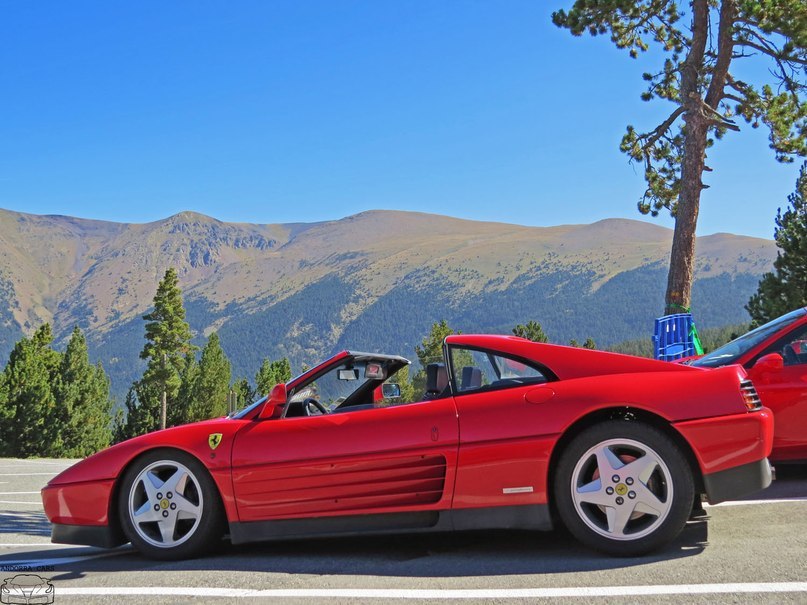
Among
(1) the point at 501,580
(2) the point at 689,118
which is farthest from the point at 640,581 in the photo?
(2) the point at 689,118

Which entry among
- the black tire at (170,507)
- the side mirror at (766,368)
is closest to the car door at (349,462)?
the black tire at (170,507)

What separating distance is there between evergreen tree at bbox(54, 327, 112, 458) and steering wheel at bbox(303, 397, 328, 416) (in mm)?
58610

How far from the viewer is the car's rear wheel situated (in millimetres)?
4156

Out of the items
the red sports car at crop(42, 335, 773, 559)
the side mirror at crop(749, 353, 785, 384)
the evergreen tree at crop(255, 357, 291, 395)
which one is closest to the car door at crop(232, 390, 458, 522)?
the red sports car at crop(42, 335, 773, 559)

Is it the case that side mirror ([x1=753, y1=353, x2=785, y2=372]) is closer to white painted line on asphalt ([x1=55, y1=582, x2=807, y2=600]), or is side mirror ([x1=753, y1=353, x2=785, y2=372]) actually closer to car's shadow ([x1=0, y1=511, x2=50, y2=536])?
white painted line on asphalt ([x1=55, y1=582, x2=807, y2=600])

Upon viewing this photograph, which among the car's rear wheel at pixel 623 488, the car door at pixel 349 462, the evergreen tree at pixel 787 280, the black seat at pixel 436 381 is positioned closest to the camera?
the car's rear wheel at pixel 623 488

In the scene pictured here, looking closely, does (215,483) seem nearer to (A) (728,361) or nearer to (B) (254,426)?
(B) (254,426)

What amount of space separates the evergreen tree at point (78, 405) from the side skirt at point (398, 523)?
58.8 metres

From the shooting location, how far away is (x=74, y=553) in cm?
570

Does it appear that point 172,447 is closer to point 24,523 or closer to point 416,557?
point 416,557

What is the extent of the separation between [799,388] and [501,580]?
10.0 feet

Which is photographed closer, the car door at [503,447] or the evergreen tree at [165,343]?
the car door at [503,447]

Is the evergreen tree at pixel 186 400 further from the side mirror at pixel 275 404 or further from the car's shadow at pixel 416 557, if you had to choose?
the side mirror at pixel 275 404

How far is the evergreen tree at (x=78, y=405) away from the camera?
61.0 m
